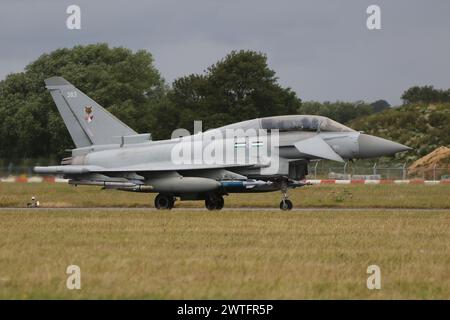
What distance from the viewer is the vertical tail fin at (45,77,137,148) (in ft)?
81.1

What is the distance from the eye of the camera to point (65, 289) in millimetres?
9453

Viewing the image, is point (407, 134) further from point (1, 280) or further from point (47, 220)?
point (1, 280)

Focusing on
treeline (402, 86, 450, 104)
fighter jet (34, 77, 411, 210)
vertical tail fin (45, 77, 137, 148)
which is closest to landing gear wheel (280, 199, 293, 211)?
fighter jet (34, 77, 411, 210)

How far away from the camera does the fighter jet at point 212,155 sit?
2284cm

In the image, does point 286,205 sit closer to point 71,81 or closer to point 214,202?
point 214,202

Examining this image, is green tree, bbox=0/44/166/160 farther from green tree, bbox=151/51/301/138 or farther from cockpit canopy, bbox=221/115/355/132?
cockpit canopy, bbox=221/115/355/132

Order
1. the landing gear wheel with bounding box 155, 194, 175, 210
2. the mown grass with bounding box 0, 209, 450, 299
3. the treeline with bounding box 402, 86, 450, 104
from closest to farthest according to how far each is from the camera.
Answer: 1. the mown grass with bounding box 0, 209, 450, 299
2. the landing gear wheel with bounding box 155, 194, 175, 210
3. the treeline with bounding box 402, 86, 450, 104

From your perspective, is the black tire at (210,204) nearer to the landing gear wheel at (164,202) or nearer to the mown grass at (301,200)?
the landing gear wheel at (164,202)

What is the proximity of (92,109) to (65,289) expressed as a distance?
619 inches

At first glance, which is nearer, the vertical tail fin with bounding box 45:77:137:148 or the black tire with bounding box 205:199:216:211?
the black tire with bounding box 205:199:216:211

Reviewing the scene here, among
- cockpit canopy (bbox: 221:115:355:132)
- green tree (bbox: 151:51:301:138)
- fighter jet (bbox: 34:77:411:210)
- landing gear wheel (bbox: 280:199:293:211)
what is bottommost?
landing gear wheel (bbox: 280:199:293:211)

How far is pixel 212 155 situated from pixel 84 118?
3.79 meters

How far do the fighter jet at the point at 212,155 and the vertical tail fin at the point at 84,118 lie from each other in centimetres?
3
